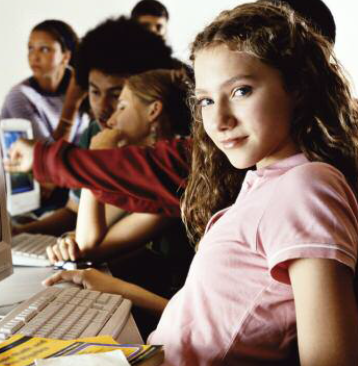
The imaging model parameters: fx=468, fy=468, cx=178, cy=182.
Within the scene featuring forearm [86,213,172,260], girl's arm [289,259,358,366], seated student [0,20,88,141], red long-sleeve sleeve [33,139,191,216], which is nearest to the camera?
girl's arm [289,259,358,366]

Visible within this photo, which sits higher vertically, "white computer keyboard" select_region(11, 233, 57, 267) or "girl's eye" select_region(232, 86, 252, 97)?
"girl's eye" select_region(232, 86, 252, 97)

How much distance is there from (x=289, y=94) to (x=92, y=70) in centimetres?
159

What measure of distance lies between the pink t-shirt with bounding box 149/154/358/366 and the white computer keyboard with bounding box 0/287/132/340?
4.4 inches

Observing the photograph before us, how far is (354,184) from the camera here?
0.75m

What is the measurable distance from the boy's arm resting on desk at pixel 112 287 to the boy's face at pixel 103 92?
1119mm

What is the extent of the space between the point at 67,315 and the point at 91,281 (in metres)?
0.25

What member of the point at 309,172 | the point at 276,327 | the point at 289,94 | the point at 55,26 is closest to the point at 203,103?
the point at 289,94

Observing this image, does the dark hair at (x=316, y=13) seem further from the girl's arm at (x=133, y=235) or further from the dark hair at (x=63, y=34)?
the dark hair at (x=63, y=34)

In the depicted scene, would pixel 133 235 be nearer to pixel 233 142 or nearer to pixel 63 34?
pixel 233 142

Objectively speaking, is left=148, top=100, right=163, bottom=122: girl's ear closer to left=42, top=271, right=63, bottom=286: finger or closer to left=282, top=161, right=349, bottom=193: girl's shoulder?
left=42, top=271, right=63, bottom=286: finger

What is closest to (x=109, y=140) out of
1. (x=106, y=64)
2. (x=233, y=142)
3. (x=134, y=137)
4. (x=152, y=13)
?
(x=134, y=137)

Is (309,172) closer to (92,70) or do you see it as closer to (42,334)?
(42,334)

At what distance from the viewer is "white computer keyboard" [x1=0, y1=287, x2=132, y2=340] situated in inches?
28.8

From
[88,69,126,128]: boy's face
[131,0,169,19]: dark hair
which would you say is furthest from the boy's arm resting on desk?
[131,0,169,19]: dark hair
